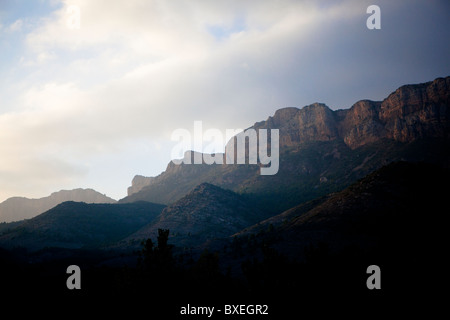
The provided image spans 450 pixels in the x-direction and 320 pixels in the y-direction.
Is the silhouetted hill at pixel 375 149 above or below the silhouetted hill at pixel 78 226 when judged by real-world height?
above

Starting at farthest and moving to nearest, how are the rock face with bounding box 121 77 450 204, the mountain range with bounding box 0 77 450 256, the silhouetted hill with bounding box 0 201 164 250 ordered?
the rock face with bounding box 121 77 450 204
the silhouetted hill with bounding box 0 201 164 250
the mountain range with bounding box 0 77 450 256

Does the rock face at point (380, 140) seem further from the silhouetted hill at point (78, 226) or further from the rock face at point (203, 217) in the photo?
the silhouetted hill at point (78, 226)

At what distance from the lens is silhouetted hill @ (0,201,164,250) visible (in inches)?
5074

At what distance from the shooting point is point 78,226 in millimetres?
149250

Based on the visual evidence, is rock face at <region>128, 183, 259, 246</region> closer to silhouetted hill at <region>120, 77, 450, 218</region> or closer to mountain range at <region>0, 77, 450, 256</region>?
mountain range at <region>0, 77, 450, 256</region>

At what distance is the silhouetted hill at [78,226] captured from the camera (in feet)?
423

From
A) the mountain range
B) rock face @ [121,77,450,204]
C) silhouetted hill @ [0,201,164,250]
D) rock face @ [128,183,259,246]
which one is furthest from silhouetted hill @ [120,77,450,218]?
silhouetted hill @ [0,201,164,250]

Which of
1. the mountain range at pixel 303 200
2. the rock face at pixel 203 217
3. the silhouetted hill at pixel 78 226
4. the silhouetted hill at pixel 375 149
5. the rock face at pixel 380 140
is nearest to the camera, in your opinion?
the mountain range at pixel 303 200

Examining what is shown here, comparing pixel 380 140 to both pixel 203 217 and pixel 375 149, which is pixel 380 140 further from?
pixel 203 217

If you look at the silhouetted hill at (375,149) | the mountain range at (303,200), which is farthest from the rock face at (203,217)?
the silhouetted hill at (375,149)

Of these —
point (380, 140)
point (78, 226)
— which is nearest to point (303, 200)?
point (380, 140)
